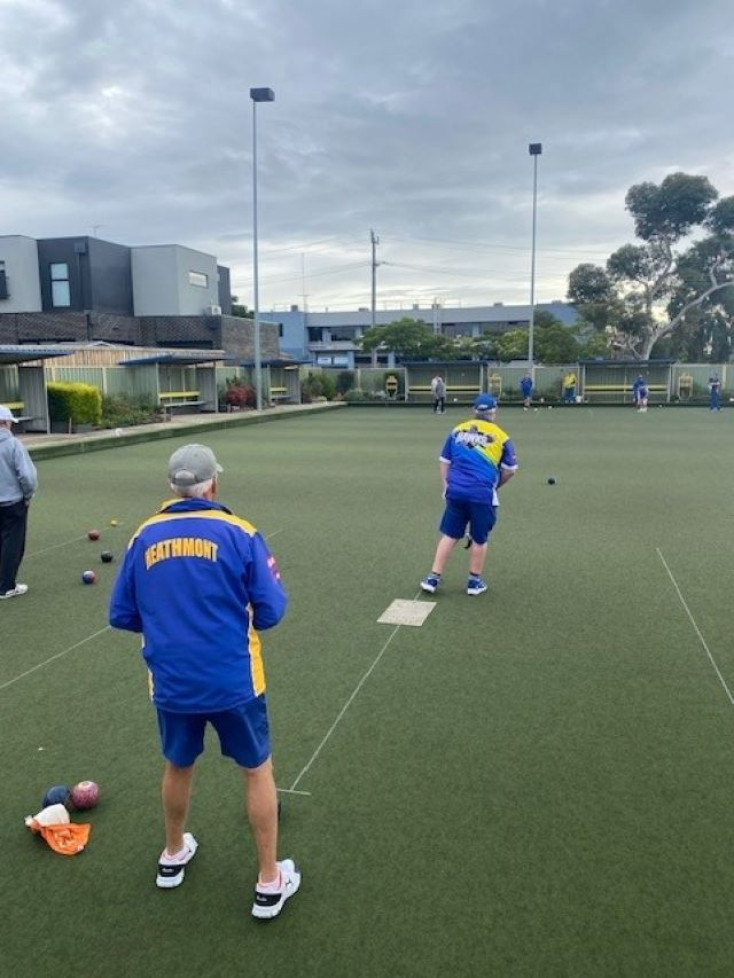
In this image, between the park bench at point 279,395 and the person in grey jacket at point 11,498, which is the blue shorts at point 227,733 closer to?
the person in grey jacket at point 11,498

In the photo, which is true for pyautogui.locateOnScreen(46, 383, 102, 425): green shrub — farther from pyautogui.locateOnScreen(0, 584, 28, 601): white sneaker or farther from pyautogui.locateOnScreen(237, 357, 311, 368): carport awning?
pyautogui.locateOnScreen(0, 584, 28, 601): white sneaker

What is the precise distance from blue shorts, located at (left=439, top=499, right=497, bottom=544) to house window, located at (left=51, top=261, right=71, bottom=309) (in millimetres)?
35241

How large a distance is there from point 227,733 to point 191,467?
931 millimetres

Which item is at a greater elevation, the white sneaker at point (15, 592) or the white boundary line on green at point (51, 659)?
the white sneaker at point (15, 592)

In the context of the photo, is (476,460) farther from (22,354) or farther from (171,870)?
(22,354)

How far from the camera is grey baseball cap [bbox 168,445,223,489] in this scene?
2.70 m

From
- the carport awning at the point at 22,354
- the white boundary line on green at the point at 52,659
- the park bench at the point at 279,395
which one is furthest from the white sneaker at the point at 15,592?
the park bench at the point at 279,395

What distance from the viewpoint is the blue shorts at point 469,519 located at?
21.4 feet

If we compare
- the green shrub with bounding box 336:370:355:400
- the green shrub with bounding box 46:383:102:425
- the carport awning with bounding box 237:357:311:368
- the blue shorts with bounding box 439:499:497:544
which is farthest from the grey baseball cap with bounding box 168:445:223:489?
the green shrub with bounding box 336:370:355:400

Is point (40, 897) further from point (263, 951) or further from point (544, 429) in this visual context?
point (544, 429)

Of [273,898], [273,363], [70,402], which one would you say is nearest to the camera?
[273,898]

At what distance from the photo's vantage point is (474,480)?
6445 millimetres

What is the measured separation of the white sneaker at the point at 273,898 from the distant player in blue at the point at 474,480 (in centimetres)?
393

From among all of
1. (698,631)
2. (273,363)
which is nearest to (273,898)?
(698,631)
